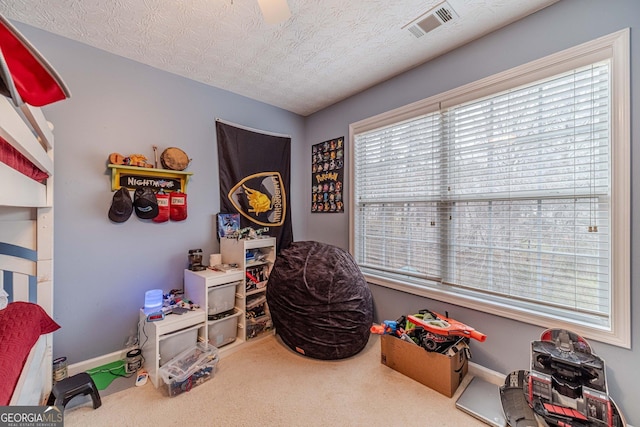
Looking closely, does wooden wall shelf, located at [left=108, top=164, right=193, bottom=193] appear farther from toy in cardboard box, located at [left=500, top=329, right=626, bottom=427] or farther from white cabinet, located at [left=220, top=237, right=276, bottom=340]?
toy in cardboard box, located at [left=500, top=329, right=626, bottom=427]

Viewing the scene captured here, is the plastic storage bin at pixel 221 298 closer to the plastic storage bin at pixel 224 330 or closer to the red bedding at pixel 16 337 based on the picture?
the plastic storage bin at pixel 224 330

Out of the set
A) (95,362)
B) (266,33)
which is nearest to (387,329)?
(95,362)

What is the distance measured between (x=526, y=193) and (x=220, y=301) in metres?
2.55

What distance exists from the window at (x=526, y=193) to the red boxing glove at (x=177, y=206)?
2013 millimetres

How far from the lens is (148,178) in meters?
2.16

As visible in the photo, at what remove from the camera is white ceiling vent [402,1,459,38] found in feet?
5.22

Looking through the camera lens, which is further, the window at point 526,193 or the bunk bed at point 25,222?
the window at point 526,193

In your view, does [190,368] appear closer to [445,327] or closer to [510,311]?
[445,327]

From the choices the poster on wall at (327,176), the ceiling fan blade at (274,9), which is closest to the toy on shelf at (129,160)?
the ceiling fan blade at (274,9)

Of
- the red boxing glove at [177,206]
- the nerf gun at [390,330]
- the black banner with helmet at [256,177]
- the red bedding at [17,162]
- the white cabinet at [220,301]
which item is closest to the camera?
the red bedding at [17,162]

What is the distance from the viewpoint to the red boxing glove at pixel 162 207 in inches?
86.1

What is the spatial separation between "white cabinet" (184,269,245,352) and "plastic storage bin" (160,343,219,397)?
4.5 inches

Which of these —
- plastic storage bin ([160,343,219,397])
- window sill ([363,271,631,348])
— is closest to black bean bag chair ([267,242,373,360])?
window sill ([363,271,631,348])

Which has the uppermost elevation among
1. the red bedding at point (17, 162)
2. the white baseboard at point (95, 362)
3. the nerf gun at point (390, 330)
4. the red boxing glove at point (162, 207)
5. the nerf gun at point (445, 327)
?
the red bedding at point (17, 162)
